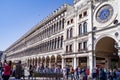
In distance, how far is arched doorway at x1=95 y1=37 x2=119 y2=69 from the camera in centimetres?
2995

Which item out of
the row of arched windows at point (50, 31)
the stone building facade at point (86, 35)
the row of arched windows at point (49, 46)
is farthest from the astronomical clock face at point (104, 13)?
the row of arched windows at point (49, 46)

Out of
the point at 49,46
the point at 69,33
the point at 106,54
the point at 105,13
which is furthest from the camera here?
the point at 49,46

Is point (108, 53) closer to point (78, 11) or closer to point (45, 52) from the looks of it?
point (78, 11)

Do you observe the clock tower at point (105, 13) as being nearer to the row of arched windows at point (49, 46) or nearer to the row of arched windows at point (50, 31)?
the row of arched windows at point (50, 31)

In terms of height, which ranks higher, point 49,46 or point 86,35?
point 86,35

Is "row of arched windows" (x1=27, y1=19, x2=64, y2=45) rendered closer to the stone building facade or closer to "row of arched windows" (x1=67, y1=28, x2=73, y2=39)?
the stone building facade

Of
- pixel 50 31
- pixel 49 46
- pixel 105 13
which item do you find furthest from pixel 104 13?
pixel 49 46

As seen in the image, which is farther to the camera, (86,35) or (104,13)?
(86,35)

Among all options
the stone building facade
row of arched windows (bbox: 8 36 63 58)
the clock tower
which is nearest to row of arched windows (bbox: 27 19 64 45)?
the stone building facade

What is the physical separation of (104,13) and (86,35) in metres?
4.67

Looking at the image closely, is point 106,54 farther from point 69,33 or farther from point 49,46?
point 49,46

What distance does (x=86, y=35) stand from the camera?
32094 millimetres

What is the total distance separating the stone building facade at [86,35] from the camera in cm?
2786

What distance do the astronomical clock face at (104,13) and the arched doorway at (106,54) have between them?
3.12 metres
